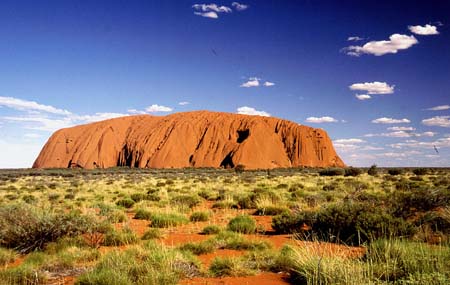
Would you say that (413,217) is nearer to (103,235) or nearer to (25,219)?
(103,235)

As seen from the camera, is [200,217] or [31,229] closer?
[31,229]

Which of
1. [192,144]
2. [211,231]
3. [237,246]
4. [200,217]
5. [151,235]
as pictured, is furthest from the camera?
[192,144]

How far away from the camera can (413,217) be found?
9.42 meters

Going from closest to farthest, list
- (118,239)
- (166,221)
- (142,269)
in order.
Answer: (142,269), (118,239), (166,221)

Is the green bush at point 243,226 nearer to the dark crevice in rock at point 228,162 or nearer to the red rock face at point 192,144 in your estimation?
the red rock face at point 192,144

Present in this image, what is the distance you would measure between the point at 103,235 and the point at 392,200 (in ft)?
25.5

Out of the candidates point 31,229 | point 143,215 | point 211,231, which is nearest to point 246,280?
point 211,231

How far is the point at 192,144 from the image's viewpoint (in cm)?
9600

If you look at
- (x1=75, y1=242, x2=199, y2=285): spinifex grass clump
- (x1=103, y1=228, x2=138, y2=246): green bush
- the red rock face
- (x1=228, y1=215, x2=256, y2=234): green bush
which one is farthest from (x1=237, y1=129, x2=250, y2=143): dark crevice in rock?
(x1=75, y1=242, x2=199, y2=285): spinifex grass clump

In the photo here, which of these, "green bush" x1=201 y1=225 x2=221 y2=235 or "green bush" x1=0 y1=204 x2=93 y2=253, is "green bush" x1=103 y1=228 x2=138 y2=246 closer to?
"green bush" x1=0 y1=204 x2=93 y2=253

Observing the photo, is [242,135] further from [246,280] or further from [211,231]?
[246,280]

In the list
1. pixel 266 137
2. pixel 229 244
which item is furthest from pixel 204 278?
pixel 266 137

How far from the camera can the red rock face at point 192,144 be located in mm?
88812

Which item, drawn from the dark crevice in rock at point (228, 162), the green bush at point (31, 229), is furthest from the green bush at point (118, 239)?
the dark crevice in rock at point (228, 162)
